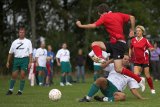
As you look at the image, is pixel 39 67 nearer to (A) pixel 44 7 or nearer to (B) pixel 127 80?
(B) pixel 127 80

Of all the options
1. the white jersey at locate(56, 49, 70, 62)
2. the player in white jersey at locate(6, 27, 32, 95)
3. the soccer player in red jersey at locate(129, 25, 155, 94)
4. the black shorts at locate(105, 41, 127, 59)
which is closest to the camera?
the black shorts at locate(105, 41, 127, 59)

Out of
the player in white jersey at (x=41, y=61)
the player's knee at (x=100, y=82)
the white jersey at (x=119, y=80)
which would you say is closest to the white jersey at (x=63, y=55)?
the player in white jersey at (x=41, y=61)

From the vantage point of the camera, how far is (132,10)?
1688 inches

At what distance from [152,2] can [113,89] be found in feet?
106

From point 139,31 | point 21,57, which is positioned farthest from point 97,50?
point 21,57

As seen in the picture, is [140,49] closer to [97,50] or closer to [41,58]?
[97,50]

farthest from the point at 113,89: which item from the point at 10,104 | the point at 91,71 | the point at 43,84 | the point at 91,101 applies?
the point at 91,71

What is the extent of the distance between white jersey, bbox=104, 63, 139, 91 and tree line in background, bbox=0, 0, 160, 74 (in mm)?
27055

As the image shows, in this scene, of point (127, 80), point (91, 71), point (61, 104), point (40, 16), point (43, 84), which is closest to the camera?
point (61, 104)

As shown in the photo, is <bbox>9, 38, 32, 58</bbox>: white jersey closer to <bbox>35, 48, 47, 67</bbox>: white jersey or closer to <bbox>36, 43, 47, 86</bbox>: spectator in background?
<bbox>36, 43, 47, 86</bbox>: spectator in background

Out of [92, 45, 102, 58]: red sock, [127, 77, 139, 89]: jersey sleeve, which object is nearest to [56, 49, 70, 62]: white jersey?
[127, 77, 139, 89]: jersey sleeve

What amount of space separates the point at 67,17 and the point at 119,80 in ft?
100

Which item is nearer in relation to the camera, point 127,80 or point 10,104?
point 10,104

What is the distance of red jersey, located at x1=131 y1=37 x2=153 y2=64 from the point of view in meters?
16.5
